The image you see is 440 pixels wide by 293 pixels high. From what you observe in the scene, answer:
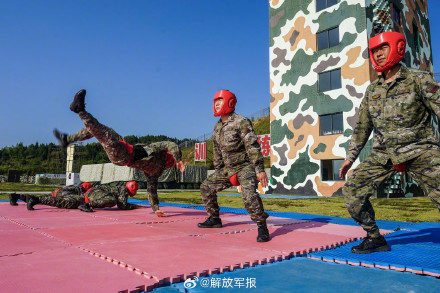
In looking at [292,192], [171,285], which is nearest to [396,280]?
[171,285]

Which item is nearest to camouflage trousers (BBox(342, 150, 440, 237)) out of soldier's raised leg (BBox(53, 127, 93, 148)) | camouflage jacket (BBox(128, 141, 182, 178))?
camouflage jacket (BBox(128, 141, 182, 178))

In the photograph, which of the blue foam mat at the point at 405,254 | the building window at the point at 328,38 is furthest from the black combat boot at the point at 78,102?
the building window at the point at 328,38

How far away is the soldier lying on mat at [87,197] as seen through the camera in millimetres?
6453

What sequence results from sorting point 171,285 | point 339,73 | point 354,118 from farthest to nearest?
point 339,73 → point 354,118 → point 171,285

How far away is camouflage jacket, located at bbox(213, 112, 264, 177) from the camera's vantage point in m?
3.77

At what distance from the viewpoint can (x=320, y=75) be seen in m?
17.4

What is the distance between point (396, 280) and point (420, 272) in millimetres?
315

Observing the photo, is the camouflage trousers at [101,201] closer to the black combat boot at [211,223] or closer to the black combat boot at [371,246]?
the black combat boot at [211,223]

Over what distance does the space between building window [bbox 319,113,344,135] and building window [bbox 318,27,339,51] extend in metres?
4.15

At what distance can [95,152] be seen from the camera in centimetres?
8775

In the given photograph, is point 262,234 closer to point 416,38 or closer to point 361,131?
point 361,131

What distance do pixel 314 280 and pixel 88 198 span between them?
19.5 ft

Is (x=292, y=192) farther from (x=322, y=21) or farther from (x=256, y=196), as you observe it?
(x=256, y=196)

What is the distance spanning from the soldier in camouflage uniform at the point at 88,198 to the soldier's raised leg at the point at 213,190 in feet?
9.78
